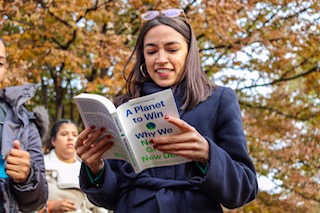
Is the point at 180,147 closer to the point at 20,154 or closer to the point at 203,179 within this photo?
the point at 203,179

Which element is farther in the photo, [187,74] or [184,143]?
[187,74]

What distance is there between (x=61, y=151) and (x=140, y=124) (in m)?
3.60

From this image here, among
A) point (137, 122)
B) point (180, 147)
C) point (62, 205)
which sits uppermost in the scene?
point (137, 122)

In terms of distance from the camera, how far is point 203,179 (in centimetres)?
202

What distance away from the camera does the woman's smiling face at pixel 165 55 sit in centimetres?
232

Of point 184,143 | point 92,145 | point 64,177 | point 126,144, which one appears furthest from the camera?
point 64,177

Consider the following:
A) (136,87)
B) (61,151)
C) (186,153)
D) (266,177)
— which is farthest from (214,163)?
(266,177)

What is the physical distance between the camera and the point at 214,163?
6.59 ft

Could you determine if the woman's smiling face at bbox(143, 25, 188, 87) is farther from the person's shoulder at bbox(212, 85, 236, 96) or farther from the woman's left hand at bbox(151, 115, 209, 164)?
the woman's left hand at bbox(151, 115, 209, 164)

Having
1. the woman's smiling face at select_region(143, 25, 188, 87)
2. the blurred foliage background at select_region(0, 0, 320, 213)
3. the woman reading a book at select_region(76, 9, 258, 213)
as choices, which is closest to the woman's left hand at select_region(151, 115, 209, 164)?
the woman reading a book at select_region(76, 9, 258, 213)

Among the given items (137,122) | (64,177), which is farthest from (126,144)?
(64,177)

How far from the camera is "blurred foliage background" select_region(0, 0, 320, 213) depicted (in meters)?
6.95

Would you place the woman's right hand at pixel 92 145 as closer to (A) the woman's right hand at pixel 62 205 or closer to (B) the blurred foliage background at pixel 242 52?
(A) the woman's right hand at pixel 62 205

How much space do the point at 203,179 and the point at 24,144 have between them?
3.47 feet
